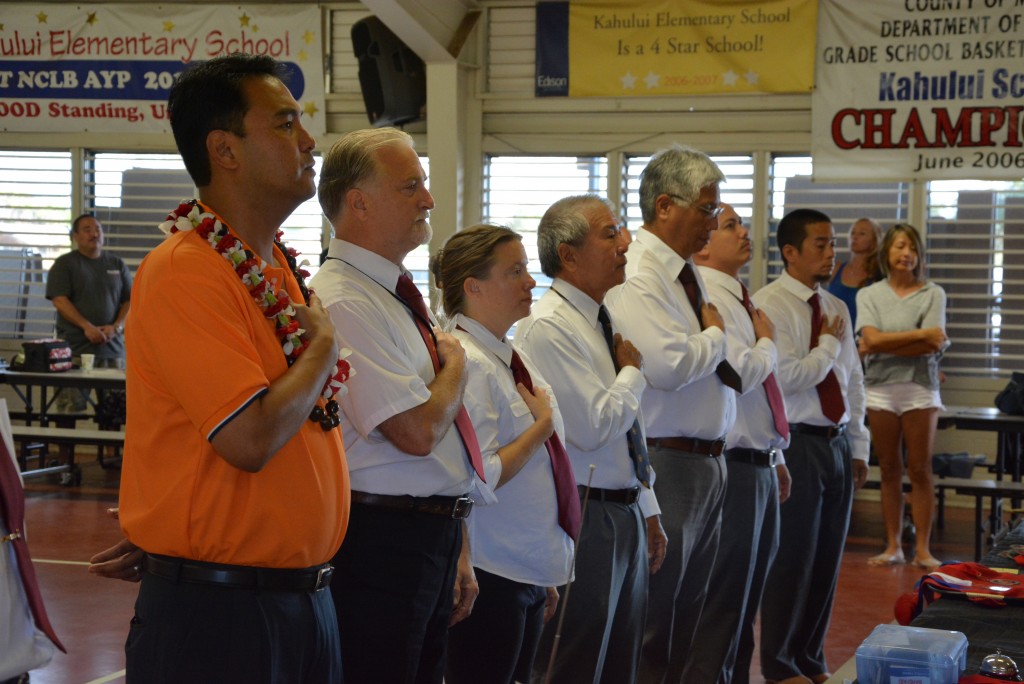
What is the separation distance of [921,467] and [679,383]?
12.3 feet

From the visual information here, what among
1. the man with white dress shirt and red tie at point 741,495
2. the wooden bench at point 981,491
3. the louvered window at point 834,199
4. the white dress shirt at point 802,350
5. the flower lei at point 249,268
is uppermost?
the louvered window at point 834,199

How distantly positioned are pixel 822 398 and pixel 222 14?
267 inches

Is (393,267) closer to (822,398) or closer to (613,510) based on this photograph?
(613,510)

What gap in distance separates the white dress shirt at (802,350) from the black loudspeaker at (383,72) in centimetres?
473

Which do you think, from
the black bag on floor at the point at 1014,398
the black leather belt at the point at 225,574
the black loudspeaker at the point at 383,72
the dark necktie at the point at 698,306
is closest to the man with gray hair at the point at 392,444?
the black leather belt at the point at 225,574

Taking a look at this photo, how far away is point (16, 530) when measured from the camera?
9.72 feet

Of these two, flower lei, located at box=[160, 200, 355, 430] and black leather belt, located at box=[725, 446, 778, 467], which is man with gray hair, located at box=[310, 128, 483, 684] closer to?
flower lei, located at box=[160, 200, 355, 430]

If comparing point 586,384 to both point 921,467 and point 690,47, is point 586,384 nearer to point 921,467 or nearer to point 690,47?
point 921,467

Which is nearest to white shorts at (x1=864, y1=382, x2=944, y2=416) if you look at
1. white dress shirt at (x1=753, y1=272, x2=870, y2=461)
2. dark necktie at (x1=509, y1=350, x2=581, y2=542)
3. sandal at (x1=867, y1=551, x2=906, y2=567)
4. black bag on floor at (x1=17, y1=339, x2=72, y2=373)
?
sandal at (x1=867, y1=551, x2=906, y2=567)

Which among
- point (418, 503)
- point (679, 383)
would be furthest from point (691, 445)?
point (418, 503)

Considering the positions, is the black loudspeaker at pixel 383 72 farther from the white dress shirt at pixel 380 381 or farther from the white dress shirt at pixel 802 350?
the white dress shirt at pixel 380 381

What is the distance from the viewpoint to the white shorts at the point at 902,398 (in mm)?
6766

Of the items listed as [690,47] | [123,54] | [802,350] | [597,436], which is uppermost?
[123,54]

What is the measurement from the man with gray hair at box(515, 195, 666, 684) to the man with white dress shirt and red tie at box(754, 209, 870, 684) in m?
1.27
